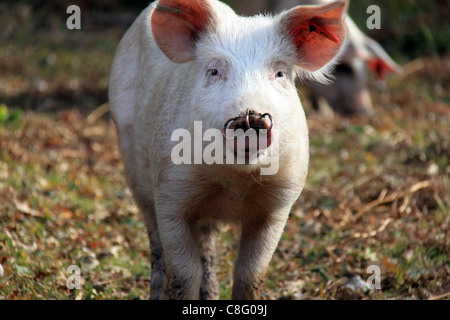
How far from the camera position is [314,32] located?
388 centimetres

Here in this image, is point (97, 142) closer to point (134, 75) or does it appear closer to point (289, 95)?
point (134, 75)

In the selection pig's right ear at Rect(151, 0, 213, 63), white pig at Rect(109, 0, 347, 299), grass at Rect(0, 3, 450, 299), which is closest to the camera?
white pig at Rect(109, 0, 347, 299)

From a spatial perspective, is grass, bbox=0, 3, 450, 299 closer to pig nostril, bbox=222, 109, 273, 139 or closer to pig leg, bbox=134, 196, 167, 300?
pig leg, bbox=134, 196, 167, 300

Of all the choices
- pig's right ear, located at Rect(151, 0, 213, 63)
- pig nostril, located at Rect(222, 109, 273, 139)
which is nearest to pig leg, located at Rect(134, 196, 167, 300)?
pig's right ear, located at Rect(151, 0, 213, 63)

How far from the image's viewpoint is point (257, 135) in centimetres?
313

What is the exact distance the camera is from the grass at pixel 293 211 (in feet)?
15.5

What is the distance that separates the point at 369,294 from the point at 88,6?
10653 mm

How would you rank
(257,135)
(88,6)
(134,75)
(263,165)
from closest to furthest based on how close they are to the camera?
(257,135), (263,165), (134,75), (88,6)

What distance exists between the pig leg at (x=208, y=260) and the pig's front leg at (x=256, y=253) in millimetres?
481

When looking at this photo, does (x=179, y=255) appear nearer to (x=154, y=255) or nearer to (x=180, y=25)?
(x=154, y=255)

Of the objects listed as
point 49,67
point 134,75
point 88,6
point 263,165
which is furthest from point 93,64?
point 263,165

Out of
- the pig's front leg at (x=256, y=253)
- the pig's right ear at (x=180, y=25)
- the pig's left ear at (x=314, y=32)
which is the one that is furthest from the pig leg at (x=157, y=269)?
the pig's left ear at (x=314, y=32)

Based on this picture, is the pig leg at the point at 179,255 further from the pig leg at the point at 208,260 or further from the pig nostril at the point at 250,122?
the pig nostril at the point at 250,122

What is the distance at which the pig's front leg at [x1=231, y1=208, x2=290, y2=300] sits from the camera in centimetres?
399
